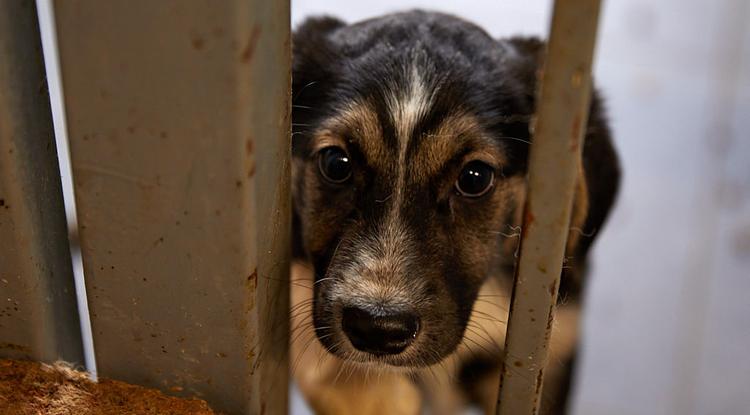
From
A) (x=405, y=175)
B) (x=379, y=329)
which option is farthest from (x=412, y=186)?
(x=379, y=329)

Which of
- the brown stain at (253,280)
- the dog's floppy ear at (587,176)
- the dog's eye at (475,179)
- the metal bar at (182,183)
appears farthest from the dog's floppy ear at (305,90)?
the brown stain at (253,280)

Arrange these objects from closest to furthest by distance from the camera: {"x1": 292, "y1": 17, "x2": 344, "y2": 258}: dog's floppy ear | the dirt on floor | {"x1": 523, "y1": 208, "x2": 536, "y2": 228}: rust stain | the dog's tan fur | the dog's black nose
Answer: {"x1": 523, "y1": 208, "x2": 536, "y2": 228}: rust stain → the dirt on floor → the dog's black nose → {"x1": 292, "y1": 17, "x2": 344, "y2": 258}: dog's floppy ear → the dog's tan fur

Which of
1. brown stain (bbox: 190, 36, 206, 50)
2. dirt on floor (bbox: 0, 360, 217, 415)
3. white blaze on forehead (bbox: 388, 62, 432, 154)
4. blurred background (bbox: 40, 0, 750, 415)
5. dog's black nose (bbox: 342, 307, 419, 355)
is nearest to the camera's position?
brown stain (bbox: 190, 36, 206, 50)

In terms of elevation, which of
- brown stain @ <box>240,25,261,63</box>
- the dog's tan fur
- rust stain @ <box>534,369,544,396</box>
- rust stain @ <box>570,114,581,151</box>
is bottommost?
the dog's tan fur

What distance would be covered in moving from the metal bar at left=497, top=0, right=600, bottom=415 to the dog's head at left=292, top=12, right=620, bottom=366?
38cm

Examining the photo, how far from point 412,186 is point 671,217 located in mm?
2329

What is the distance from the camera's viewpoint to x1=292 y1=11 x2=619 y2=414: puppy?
1.66 metres

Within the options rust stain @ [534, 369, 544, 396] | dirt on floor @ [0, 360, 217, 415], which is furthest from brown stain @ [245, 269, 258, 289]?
rust stain @ [534, 369, 544, 396]

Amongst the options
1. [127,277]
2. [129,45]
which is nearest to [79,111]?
[129,45]

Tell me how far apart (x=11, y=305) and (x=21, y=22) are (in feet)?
1.41

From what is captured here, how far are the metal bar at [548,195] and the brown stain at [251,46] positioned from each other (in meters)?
0.35

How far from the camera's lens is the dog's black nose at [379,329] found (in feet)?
5.14

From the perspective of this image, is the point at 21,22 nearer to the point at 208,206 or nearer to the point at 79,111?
the point at 79,111

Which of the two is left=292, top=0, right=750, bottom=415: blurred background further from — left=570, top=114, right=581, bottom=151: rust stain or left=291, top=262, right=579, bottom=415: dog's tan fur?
left=570, top=114, right=581, bottom=151: rust stain
